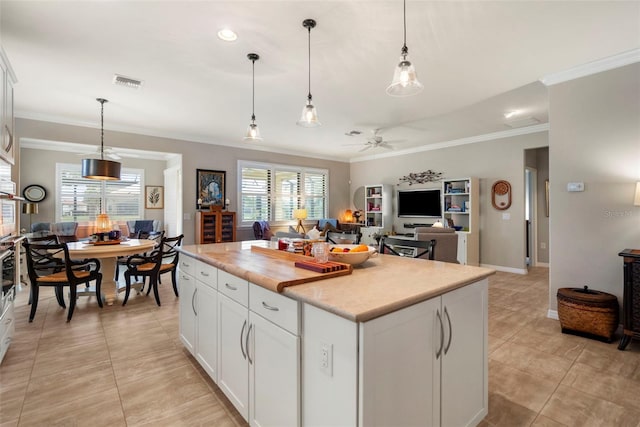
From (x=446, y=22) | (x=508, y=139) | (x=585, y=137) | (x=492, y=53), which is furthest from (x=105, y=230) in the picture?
(x=508, y=139)

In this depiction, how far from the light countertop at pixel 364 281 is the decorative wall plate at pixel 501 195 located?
472 cm

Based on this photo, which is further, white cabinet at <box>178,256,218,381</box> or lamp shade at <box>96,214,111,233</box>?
lamp shade at <box>96,214,111,233</box>

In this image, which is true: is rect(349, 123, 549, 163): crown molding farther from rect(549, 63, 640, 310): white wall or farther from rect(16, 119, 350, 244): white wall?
rect(549, 63, 640, 310): white wall

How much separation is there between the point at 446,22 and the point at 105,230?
4.84m

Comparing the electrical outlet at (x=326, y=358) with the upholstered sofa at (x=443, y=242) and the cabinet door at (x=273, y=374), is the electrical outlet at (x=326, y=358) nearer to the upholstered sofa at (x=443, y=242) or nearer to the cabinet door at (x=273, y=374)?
the cabinet door at (x=273, y=374)

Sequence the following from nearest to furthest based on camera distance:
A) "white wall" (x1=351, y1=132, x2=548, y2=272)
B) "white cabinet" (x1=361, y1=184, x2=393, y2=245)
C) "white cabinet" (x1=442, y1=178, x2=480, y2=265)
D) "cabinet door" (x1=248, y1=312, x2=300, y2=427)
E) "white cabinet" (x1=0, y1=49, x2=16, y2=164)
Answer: "cabinet door" (x1=248, y1=312, x2=300, y2=427)
"white cabinet" (x1=0, y1=49, x2=16, y2=164)
"white wall" (x1=351, y1=132, x2=548, y2=272)
"white cabinet" (x1=442, y1=178, x2=480, y2=265)
"white cabinet" (x1=361, y1=184, x2=393, y2=245)

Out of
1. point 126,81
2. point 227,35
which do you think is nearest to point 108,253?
point 126,81

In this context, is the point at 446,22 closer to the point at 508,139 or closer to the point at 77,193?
the point at 508,139

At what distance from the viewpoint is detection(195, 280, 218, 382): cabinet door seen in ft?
6.56

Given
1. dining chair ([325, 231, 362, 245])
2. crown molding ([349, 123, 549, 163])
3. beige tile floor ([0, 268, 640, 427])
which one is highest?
crown molding ([349, 123, 549, 163])

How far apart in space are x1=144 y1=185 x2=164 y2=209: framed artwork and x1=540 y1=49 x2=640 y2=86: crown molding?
8625mm

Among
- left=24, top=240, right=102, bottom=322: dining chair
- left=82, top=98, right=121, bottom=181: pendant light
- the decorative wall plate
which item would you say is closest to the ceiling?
left=82, top=98, right=121, bottom=181: pendant light

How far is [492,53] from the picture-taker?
9.12 ft

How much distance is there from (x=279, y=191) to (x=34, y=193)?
5452 millimetres
